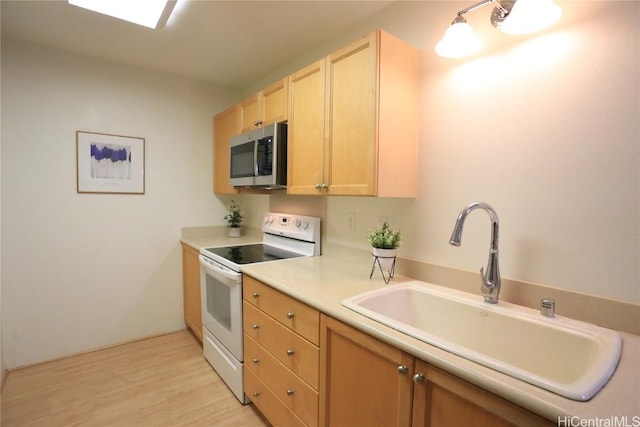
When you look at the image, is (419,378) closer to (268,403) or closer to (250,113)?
(268,403)

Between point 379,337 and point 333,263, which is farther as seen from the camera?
point 333,263

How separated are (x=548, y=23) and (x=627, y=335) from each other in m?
1.06

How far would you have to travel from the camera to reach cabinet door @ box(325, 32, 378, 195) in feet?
4.57

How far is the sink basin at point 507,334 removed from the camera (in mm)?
754

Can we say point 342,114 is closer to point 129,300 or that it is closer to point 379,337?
point 379,337

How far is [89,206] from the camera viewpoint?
245 centimetres

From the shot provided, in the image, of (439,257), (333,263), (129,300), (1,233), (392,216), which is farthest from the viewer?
(129,300)

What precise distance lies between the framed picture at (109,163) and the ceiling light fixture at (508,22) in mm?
2497

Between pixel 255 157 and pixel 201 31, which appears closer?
pixel 201 31

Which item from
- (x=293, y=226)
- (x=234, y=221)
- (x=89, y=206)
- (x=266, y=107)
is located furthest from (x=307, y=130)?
(x=89, y=206)

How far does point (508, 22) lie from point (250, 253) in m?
1.90

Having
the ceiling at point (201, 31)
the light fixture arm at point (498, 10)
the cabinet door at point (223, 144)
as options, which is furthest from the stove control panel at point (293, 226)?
the light fixture arm at point (498, 10)

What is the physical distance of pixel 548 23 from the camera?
3.44 feet

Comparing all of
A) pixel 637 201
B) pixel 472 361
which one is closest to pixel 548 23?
pixel 637 201
